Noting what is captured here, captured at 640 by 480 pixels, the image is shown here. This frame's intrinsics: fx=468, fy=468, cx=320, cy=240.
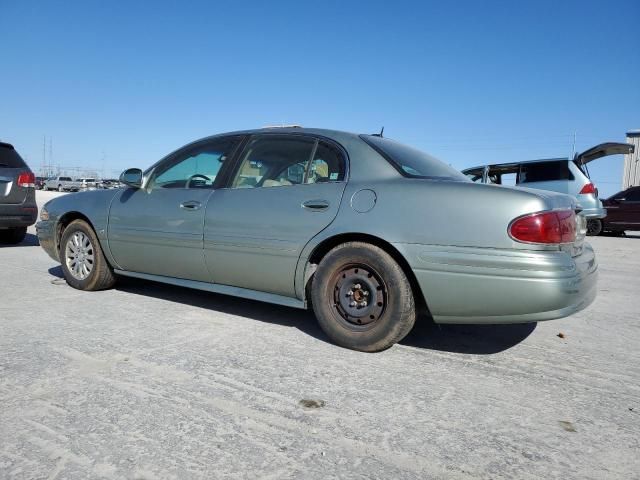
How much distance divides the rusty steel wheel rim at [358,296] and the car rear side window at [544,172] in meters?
8.70

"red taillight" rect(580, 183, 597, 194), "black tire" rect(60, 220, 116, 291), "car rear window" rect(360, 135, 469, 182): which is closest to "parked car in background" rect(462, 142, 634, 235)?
"red taillight" rect(580, 183, 597, 194)

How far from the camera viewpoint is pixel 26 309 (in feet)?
12.0

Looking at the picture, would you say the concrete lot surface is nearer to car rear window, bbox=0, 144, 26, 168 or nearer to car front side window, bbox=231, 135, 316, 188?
car front side window, bbox=231, 135, 316, 188

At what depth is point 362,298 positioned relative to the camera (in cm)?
292

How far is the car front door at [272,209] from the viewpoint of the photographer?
10.1 feet

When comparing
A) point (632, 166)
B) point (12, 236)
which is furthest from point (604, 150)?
point (632, 166)

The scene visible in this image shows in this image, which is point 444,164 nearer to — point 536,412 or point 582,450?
point 536,412

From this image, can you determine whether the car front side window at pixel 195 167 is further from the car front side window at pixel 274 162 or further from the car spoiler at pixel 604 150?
the car spoiler at pixel 604 150

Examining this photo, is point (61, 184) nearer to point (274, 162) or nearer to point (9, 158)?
point (9, 158)

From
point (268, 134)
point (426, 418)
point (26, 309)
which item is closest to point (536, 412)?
point (426, 418)

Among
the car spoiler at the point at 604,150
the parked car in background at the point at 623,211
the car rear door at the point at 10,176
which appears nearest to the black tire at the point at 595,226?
the parked car in background at the point at 623,211

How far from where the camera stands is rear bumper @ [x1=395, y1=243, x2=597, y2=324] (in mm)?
2463

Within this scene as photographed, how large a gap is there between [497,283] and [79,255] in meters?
3.74

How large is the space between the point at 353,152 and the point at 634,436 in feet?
6.98
